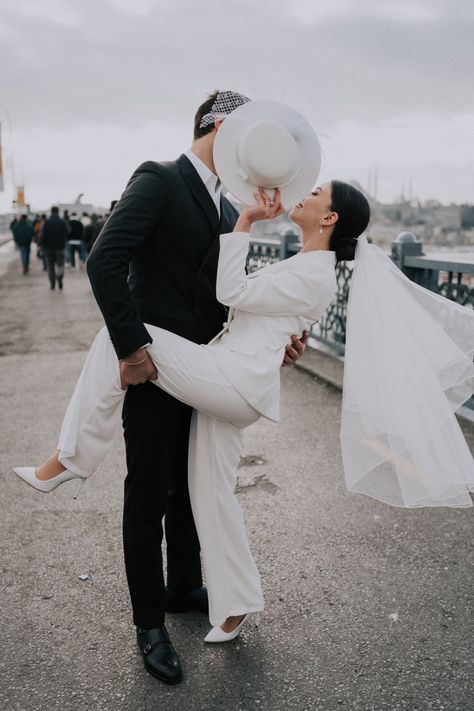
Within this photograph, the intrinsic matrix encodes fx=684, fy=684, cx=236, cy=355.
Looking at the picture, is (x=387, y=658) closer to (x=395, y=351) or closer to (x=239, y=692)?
(x=239, y=692)

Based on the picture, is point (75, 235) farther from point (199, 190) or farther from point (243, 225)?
point (243, 225)

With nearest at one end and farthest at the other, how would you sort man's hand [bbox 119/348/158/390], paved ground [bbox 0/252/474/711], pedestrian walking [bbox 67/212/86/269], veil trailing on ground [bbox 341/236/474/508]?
man's hand [bbox 119/348/158/390] → paved ground [bbox 0/252/474/711] → veil trailing on ground [bbox 341/236/474/508] → pedestrian walking [bbox 67/212/86/269]

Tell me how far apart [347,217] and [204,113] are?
69 cm

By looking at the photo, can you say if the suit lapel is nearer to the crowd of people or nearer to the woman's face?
the woman's face

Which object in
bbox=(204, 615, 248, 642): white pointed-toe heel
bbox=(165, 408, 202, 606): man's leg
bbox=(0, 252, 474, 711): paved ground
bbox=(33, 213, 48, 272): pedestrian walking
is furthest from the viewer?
bbox=(33, 213, 48, 272): pedestrian walking

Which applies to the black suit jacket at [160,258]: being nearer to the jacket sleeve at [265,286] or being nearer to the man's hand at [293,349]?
the jacket sleeve at [265,286]

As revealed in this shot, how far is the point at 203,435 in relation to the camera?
9.00 ft

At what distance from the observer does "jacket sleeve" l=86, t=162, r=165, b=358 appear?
240 cm

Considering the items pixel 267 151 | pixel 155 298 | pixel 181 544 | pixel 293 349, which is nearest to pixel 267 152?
pixel 267 151

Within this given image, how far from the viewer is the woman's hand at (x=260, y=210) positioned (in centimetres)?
249

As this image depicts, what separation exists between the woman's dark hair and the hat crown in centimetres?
30

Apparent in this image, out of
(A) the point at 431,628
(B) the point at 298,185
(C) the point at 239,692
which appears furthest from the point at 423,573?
(B) the point at 298,185

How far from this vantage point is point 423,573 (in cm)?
349

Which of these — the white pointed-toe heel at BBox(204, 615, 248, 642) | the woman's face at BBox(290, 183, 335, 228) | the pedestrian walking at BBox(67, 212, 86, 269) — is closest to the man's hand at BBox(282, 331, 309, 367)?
the woman's face at BBox(290, 183, 335, 228)
